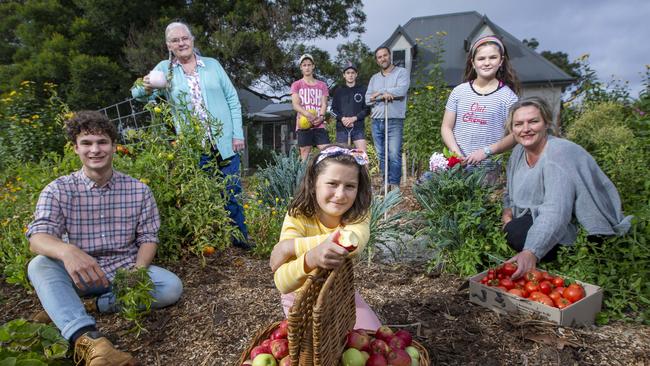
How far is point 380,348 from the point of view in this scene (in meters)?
1.49

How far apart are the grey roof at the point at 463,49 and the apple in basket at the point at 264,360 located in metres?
15.2

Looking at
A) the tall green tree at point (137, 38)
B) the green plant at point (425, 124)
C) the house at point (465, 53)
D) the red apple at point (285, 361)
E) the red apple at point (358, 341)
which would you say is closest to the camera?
the red apple at point (285, 361)

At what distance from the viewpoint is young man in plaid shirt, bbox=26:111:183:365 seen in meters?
1.93

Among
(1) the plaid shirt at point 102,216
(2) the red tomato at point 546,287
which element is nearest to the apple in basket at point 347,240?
(2) the red tomato at point 546,287

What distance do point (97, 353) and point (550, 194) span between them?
233 centimetres

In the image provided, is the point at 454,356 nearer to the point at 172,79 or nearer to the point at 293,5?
the point at 172,79

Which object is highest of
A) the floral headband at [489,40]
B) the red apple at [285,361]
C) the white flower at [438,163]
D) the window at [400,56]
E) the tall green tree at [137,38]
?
the window at [400,56]

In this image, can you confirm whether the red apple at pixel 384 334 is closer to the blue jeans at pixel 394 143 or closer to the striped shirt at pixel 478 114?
the striped shirt at pixel 478 114

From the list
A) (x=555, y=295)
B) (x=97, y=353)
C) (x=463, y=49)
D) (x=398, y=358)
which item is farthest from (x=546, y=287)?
(x=463, y=49)

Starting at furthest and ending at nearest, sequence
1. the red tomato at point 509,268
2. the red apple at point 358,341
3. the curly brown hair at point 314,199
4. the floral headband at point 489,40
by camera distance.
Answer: the floral headband at point 489,40, the red tomato at point 509,268, the curly brown hair at point 314,199, the red apple at point 358,341

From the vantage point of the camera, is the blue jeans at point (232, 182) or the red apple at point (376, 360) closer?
the red apple at point (376, 360)

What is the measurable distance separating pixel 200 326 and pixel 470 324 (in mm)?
1416

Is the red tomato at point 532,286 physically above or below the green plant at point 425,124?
below

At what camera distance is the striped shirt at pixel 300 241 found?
1406 mm
